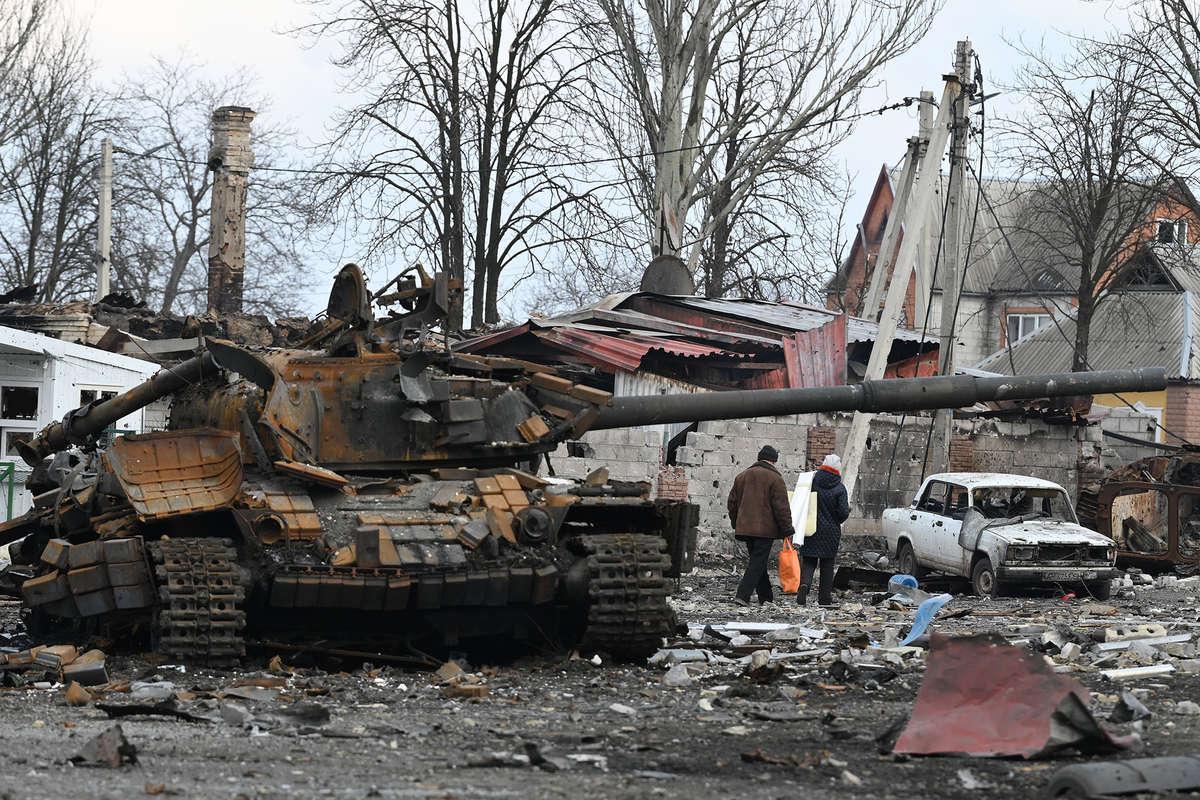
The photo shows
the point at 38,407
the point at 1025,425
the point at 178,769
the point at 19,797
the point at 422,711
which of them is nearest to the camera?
the point at 19,797

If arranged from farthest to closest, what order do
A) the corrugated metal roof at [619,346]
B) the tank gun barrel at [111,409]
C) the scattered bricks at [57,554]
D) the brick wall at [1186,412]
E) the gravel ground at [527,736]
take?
the brick wall at [1186,412] → the corrugated metal roof at [619,346] → the tank gun barrel at [111,409] → the scattered bricks at [57,554] → the gravel ground at [527,736]

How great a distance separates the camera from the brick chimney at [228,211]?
29.6m

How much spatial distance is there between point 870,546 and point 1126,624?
10.9m

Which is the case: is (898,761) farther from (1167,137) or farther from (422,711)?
(1167,137)

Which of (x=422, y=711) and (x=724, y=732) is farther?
(x=422, y=711)

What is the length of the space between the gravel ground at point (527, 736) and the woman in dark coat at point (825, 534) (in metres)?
5.34

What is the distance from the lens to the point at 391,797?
239 inches

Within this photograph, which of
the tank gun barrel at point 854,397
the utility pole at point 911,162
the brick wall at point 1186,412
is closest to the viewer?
the tank gun barrel at point 854,397

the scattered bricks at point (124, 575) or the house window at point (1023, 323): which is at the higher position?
the house window at point (1023, 323)

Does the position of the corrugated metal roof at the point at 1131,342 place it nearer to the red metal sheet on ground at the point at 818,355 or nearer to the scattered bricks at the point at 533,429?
the red metal sheet on ground at the point at 818,355

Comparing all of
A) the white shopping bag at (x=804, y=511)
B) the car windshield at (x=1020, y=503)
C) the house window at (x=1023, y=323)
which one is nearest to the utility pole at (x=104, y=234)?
the white shopping bag at (x=804, y=511)

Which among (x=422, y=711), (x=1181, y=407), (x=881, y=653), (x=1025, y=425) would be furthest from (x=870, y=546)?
(x=1181, y=407)

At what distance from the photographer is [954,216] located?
2255cm

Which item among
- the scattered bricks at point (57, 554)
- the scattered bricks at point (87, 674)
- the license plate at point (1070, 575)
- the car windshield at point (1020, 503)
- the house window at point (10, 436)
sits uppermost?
the house window at point (10, 436)
